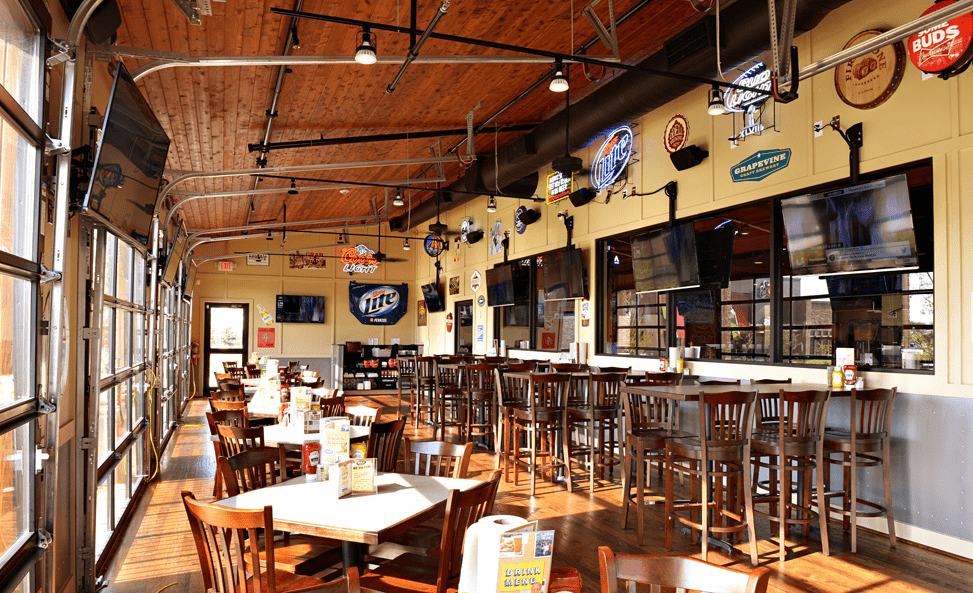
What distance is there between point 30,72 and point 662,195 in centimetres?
617

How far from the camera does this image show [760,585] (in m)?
1.59

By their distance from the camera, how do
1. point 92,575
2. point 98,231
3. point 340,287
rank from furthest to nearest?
point 340,287, point 98,231, point 92,575

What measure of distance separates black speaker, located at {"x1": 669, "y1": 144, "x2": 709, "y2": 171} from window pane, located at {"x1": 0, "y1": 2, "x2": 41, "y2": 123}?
5.79 meters

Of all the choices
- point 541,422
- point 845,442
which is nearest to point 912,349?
point 845,442

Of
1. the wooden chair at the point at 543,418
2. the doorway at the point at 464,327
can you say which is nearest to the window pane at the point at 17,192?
the wooden chair at the point at 543,418

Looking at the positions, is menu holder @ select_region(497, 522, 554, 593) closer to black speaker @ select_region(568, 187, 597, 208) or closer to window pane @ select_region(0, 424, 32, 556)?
window pane @ select_region(0, 424, 32, 556)

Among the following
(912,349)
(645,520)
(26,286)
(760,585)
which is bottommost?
(645,520)

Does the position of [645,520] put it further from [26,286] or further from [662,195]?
[26,286]

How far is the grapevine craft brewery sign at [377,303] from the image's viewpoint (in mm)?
16734

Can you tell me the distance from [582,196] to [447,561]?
274 inches

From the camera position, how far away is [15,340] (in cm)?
268

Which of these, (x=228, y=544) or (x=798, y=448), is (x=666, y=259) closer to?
(x=798, y=448)

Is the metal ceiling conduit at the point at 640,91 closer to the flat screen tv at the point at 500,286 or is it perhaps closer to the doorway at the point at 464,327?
the flat screen tv at the point at 500,286

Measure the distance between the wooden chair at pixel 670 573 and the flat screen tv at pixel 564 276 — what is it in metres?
7.15
